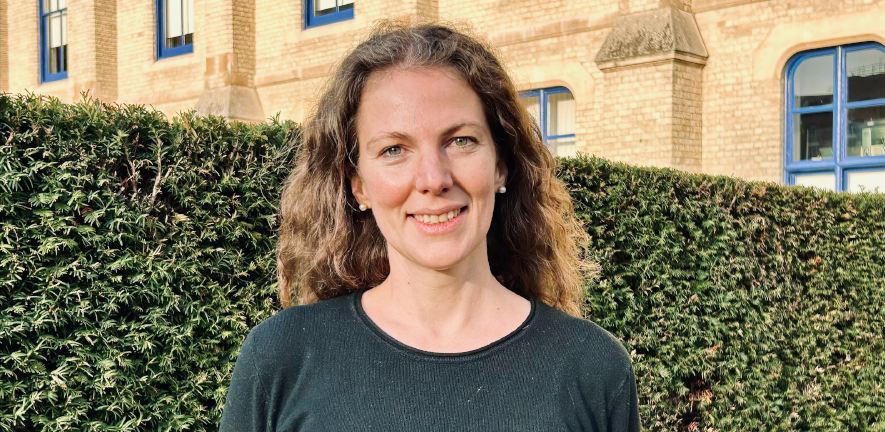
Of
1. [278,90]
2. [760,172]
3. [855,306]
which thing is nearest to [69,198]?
[855,306]

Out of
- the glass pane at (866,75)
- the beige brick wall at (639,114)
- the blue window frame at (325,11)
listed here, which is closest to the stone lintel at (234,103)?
the blue window frame at (325,11)

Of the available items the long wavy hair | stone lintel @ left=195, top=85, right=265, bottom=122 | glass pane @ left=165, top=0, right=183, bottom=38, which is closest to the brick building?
stone lintel @ left=195, top=85, right=265, bottom=122

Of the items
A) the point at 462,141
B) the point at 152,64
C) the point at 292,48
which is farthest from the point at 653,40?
the point at 152,64

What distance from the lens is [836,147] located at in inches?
460

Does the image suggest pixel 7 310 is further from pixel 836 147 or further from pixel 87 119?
pixel 836 147

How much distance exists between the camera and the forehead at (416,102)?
2.07 m

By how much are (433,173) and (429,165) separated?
0.10ft

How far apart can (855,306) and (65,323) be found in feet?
23.3

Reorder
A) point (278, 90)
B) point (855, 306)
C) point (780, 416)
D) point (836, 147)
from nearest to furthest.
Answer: point (780, 416) < point (855, 306) < point (836, 147) < point (278, 90)

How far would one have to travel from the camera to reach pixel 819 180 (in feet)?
39.0

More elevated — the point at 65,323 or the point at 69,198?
the point at 69,198

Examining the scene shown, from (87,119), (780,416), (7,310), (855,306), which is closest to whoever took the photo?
(7,310)

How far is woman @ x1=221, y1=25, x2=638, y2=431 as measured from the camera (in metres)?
2.00

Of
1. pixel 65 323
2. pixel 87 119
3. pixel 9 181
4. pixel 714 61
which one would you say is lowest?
pixel 65 323
